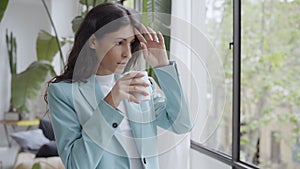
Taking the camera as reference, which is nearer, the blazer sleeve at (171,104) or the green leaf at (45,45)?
the blazer sleeve at (171,104)

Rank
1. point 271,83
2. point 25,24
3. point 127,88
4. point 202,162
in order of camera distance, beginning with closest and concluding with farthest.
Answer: point 127,88 → point 202,162 → point 271,83 → point 25,24

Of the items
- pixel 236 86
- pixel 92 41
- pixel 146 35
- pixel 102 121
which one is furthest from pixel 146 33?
pixel 236 86

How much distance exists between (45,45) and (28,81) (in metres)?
0.27

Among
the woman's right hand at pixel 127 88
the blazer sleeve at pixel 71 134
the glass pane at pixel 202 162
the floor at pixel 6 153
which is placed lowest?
the floor at pixel 6 153

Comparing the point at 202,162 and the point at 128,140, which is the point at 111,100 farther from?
the point at 202,162

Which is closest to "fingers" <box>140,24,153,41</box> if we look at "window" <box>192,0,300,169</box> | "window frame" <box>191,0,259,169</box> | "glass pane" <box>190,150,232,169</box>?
"window frame" <box>191,0,259,169</box>

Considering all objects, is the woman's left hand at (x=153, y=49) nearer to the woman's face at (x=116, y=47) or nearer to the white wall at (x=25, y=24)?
the woman's face at (x=116, y=47)

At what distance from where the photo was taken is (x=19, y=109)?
2.68 m

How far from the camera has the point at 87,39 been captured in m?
1.17

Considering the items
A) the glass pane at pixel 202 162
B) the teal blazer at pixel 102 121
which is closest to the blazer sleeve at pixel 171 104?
the teal blazer at pixel 102 121

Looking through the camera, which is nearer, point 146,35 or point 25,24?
point 146,35

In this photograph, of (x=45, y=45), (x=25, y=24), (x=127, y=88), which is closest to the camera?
(x=127, y=88)

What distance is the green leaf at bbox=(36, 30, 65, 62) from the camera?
2650 mm

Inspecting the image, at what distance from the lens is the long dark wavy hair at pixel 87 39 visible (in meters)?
1.12
